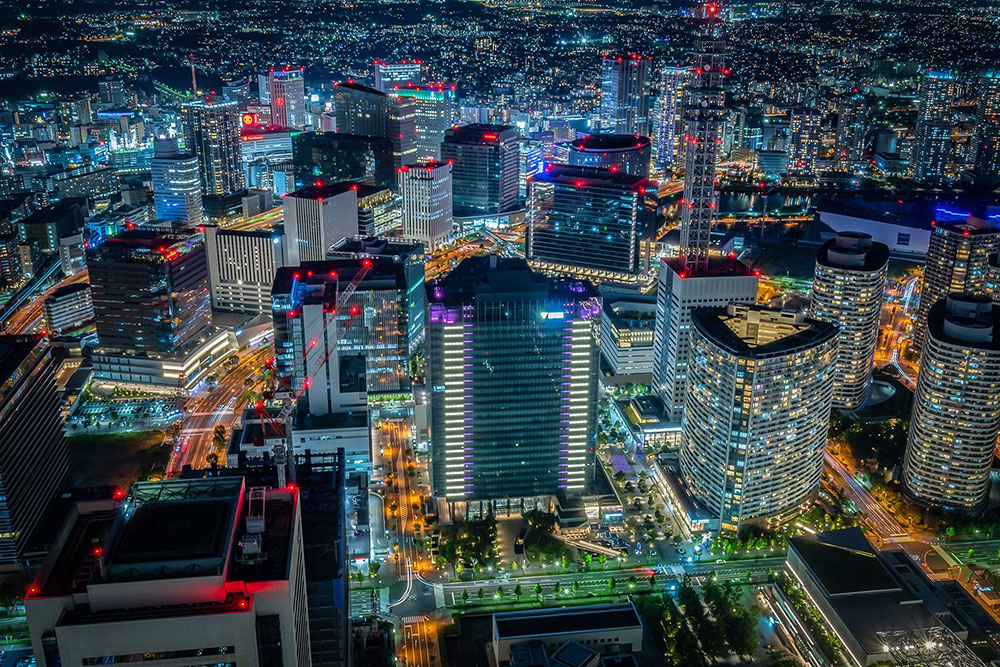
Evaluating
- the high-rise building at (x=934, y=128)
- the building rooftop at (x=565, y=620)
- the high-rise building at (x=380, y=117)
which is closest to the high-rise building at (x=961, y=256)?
the building rooftop at (x=565, y=620)

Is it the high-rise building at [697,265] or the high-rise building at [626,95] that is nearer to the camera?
the high-rise building at [697,265]

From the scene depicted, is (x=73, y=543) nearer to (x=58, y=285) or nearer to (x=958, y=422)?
(x=958, y=422)

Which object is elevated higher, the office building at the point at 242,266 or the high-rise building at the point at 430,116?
the high-rise building at the point at 430,116

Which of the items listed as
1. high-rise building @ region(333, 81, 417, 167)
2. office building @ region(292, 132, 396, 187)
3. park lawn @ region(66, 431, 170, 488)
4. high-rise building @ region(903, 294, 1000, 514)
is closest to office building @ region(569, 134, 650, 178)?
office building @ region(292, 132, 396, 187)

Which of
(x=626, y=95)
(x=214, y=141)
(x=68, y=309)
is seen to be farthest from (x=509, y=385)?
(x=626, y=95)

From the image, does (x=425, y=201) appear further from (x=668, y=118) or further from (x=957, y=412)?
(x=957, y=412)

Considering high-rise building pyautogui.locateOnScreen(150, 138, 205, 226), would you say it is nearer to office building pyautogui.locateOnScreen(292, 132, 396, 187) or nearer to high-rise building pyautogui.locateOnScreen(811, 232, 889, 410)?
office building pyautogui.locateOnScreen(292, 132, 396, 187)

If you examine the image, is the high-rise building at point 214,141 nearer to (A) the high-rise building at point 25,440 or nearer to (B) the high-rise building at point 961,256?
(A) the high-rise building at point 25,440

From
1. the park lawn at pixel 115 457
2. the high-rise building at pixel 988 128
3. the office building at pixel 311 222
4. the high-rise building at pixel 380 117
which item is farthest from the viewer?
the high-rise building at pixel 380 117
